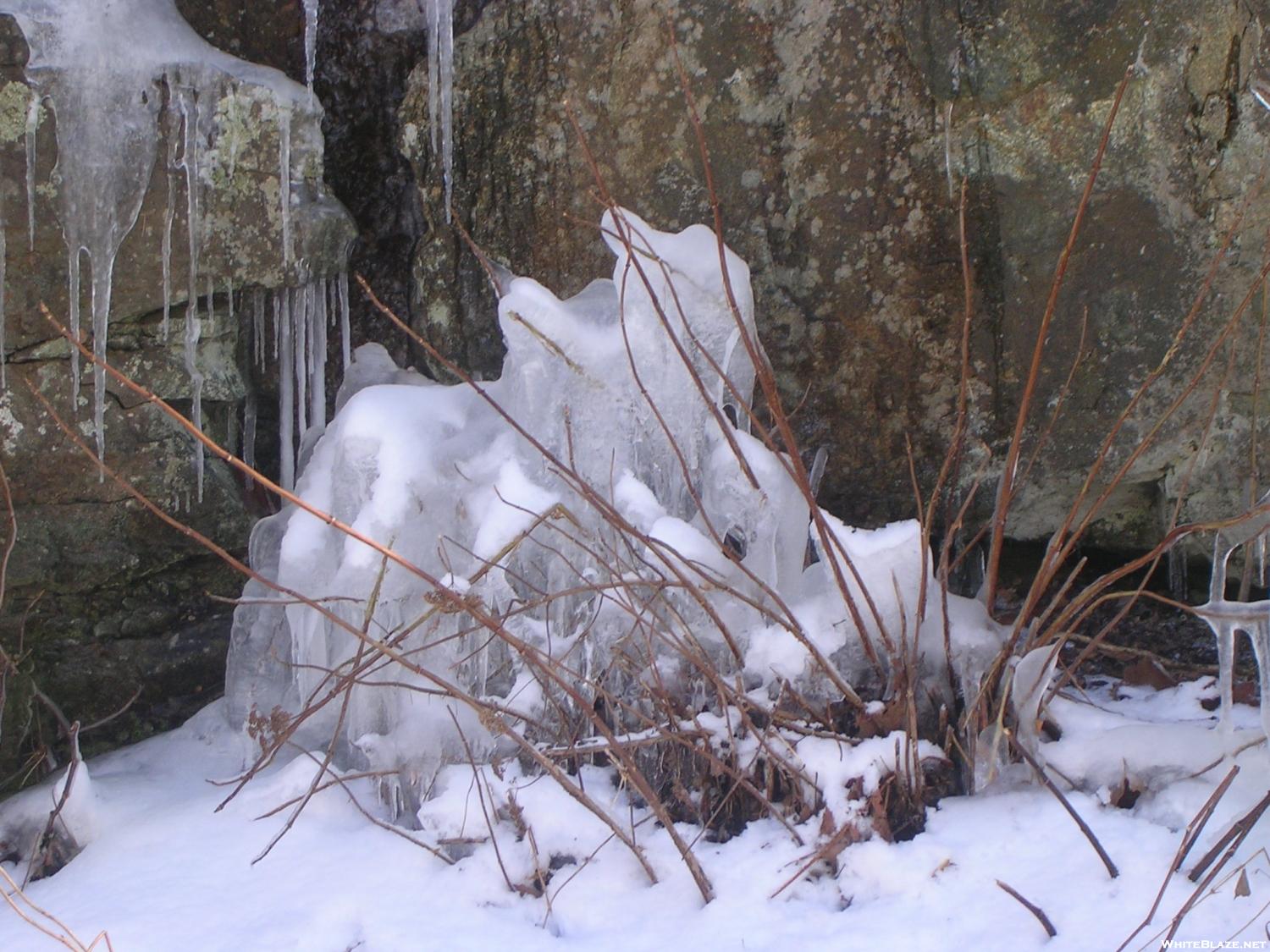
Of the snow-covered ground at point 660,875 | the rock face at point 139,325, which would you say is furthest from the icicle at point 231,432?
the snow-covered ground at point 660,875

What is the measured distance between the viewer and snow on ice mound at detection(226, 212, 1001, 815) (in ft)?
6.79

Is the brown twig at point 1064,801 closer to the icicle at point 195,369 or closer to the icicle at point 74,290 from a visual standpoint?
the icicle at point 195,369

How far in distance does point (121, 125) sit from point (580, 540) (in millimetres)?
1312

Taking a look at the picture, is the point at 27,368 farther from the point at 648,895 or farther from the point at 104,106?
the point at 648,895

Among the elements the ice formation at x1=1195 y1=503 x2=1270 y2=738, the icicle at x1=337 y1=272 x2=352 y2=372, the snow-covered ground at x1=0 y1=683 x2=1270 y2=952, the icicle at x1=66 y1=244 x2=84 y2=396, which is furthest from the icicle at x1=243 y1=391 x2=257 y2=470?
the ice formation at x1=1195 y1=503 x2=1270 y2=738

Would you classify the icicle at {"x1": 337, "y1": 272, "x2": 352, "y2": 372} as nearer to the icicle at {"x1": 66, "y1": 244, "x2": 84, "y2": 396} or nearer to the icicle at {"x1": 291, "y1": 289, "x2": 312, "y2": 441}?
the icicle at {"x1": 291, "y1": 289, "x2": 312, "y2": 441}

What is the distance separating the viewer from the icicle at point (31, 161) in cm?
231

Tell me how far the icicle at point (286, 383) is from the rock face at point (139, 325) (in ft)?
0.18

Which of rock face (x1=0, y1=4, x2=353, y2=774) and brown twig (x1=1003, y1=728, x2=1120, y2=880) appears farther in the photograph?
rock face (x1=0, y1=4, x2=353, y2=774)

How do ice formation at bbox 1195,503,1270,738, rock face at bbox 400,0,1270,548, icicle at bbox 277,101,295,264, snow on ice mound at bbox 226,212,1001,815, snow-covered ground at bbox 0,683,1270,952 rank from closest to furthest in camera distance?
snow-covered ground at bbox 0,683,1270,952 → ice formation at bbox 1195,503,1270,738 → snow on ice mound at bbox 226,212,1001,815 → rock face at bbox 400,0,1270,548 → icicle at bbox 277,101,295,264

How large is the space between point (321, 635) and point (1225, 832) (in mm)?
1620

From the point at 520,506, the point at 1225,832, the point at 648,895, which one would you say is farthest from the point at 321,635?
the point at 1225,832

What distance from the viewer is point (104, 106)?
7.77 ft

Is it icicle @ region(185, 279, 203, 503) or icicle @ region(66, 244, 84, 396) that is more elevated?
icicle @ region(66, 244, 84, 396)
